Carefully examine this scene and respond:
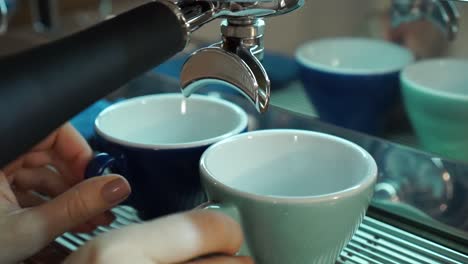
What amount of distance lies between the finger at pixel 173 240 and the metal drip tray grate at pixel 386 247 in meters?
0.10

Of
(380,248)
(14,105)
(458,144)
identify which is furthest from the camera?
(458,144)

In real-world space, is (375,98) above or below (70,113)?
below

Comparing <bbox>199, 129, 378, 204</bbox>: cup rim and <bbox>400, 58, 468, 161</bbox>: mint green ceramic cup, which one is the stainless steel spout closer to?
<bbox>199, 129, 378, 204</bbox>: cup rim

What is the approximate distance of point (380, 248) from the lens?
385mm

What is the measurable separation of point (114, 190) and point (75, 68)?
89mm

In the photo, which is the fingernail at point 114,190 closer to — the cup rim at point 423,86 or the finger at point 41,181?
the finger at point 41,181

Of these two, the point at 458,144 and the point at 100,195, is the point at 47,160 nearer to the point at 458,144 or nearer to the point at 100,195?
the point at 100,195

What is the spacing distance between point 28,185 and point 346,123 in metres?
0.27

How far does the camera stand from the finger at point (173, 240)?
28 centimetres

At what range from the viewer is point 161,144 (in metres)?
0.38

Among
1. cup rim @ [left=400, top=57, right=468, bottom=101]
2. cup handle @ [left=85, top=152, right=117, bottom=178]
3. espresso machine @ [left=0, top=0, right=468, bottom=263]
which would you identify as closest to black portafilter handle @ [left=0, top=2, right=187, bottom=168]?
espresso machine @ [left=0, top=0, right=468, bottom=263]

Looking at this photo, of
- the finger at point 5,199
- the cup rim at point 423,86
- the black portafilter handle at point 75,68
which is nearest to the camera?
the black portafilter handle at point 75,68

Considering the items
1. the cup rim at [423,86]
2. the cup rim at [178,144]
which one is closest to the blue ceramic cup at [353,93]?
the cup rim at [423,86]

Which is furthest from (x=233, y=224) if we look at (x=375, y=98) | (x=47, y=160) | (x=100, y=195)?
(x=375, y=98)
